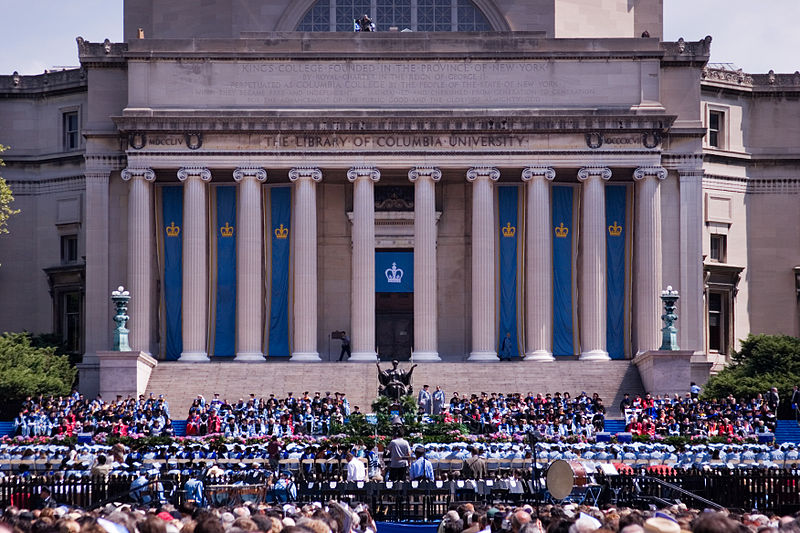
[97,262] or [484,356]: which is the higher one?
[97,262]

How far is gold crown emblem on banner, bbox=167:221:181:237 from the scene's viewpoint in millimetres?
77438

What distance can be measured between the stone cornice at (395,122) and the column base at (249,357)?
1124cm

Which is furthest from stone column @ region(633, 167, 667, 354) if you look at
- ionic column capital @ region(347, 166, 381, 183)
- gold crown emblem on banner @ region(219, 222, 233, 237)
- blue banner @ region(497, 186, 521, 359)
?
gold crown emblem on banner @ region(219, 222, 233, 237)

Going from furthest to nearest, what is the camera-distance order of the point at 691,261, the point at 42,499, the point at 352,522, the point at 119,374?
the point at 691,261 < the point at 119,374 < the point at 42,499 < the point at 352,522

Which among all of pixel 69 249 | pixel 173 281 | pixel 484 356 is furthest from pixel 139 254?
pixel 484 356

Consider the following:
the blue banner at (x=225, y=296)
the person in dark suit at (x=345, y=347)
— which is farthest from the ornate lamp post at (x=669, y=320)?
the blue banner at (x=225, y=296)

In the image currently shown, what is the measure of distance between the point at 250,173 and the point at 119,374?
504 inches

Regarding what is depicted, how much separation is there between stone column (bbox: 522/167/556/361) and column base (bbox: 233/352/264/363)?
1338cm

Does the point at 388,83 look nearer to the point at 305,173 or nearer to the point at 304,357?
the point at 305,173

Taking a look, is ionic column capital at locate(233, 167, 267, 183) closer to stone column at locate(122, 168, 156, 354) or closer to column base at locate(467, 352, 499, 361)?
stone column at locate(122, 168, 156, 354)

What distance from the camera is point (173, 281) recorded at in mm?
77000

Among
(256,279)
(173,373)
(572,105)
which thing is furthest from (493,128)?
(173,373)

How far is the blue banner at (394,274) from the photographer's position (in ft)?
257

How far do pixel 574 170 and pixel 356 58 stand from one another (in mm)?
12521
